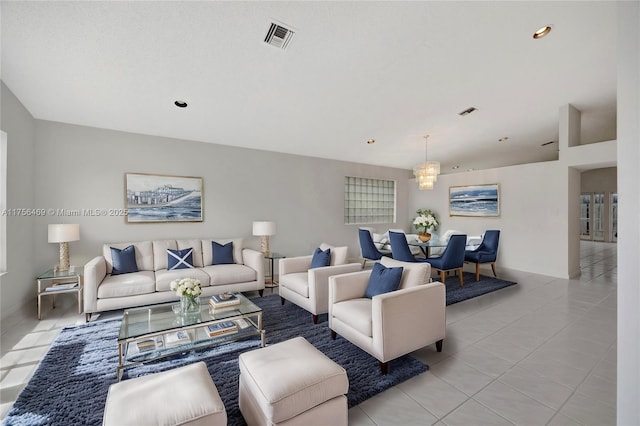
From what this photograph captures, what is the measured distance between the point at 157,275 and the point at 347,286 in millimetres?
2621

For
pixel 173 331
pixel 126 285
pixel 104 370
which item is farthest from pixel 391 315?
pixel 126 285

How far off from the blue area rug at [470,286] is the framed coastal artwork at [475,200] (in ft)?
6.16

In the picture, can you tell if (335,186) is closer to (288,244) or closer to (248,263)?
(288,244)

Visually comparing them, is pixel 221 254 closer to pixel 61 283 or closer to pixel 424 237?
pixel 61 283

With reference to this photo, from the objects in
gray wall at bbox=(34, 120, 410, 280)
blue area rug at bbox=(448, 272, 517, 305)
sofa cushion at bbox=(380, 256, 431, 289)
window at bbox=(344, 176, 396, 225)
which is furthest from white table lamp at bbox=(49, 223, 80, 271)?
blue area rug at bbox=(448, 272, 517, 305)

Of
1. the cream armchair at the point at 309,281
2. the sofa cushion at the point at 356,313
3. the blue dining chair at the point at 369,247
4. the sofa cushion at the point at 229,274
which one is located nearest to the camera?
the sofa cushion at the point at 356,313

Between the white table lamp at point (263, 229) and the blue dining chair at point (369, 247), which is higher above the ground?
the white table lamp at point (263, 229)

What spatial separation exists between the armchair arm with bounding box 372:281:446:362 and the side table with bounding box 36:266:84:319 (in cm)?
369

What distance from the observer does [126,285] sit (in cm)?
345

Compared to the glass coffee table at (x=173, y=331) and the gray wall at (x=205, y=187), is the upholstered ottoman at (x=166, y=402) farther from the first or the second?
the gray wall at (x=205, y=187)

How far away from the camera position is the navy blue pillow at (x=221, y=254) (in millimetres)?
4445

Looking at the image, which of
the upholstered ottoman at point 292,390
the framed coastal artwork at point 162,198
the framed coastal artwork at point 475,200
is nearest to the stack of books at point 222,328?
the upholstered ottoman at point 292,390

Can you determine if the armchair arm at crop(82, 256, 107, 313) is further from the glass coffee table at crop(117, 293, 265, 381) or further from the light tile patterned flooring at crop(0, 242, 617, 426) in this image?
the glass coffee table at crop(117, 293, 265, 381)

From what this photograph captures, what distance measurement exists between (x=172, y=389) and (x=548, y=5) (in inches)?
180
